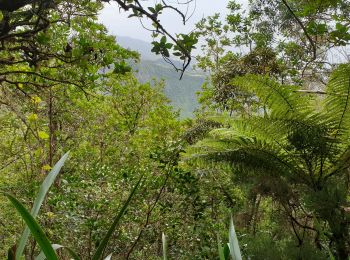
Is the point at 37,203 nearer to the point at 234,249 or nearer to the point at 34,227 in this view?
the point at 34,227

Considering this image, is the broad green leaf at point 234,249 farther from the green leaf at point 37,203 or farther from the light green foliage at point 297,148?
the light green foliage at point 297,148

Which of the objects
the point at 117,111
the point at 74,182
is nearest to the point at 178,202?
the point at 74,182

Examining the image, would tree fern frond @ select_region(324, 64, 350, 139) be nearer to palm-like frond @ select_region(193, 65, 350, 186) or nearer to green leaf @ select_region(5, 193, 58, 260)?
→ palm-like frond @ select_region(193, 65, 350, 186)

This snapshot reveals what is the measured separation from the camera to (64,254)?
4.36 m

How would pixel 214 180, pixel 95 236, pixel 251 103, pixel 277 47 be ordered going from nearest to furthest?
pixel 95 236
pixel 214 180
pixel 251 103
pixel 277 47

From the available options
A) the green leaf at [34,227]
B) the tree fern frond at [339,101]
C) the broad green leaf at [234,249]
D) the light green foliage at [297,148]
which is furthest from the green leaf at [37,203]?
the tree fern frond at [339,101]

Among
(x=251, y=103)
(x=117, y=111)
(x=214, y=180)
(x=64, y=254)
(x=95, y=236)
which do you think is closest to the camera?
(x=95, y=236)

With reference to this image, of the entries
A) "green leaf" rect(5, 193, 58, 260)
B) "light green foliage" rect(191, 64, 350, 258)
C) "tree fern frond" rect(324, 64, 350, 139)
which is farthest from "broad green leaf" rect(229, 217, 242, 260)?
"tree fern frond" rect(324, 64, 350, 139)

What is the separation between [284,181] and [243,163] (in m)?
0.52

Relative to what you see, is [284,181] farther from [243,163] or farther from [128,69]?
[128,69]

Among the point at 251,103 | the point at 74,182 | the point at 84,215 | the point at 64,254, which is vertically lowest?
the point at 64,254

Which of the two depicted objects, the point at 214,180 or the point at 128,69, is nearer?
the point at 128,69

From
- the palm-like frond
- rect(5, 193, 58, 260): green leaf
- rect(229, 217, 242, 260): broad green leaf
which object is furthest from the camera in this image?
the palm-like frond

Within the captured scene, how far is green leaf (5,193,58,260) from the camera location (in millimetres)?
458
